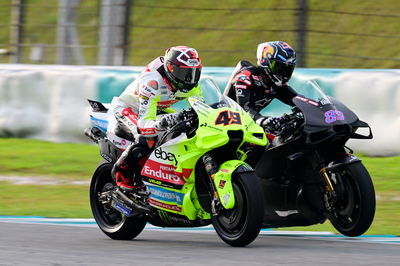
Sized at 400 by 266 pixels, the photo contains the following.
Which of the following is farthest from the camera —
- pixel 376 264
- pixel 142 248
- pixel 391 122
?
pixel 391 122

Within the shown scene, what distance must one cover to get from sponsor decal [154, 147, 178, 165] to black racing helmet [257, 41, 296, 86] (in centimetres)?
131

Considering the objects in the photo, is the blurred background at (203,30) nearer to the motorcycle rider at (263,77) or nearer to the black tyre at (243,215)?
the motorcycle rider at (263,77)

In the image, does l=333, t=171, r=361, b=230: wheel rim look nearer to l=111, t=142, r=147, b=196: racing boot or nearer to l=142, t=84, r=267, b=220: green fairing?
l=142, t=84, r=267, b=220: green fairing

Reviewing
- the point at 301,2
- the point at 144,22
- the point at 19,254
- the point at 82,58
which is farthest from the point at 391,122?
the point at 19,254

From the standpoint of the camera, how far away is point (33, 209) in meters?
9.71

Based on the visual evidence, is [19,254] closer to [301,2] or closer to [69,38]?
[301,2]

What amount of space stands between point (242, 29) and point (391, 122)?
2.68 metres

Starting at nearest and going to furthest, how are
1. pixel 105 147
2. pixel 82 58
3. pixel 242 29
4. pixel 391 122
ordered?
pixel 105 147 < pixel 391 122 < pixel 242 29 < pixel 82 58

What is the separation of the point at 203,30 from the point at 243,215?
706 cm

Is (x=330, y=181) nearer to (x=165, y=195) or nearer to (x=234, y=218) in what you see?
(x=234, y=218)

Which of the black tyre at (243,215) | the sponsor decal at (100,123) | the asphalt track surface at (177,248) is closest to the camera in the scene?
the asphalt track surface at (177,248)

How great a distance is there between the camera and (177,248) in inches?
275

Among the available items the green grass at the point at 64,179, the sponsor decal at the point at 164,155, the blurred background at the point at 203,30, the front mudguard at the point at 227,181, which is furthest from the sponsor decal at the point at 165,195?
the blurred background at the point at 203,30

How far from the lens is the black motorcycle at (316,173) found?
698 centimetres
